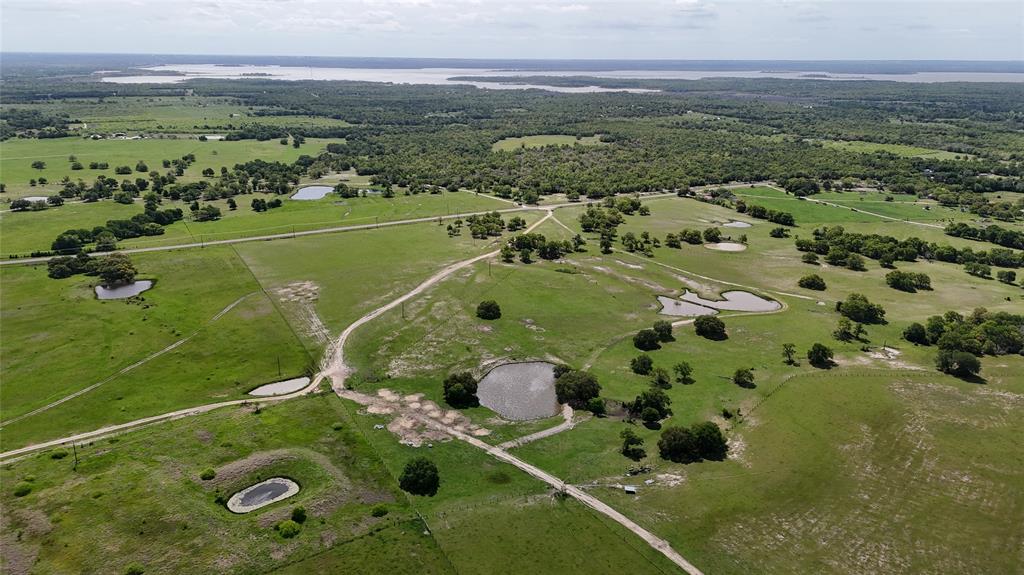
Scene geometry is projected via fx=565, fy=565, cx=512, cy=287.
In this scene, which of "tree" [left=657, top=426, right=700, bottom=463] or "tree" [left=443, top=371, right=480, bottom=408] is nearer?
"tree" [left=657, top=426, right=700, bottom=463]

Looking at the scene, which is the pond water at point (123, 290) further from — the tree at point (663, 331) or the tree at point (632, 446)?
A: the tree at point (663, 331)

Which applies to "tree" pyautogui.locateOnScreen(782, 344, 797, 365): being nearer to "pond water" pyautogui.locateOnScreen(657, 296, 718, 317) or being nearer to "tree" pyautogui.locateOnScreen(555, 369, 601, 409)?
"pond water" pyautogui.locateOnScreen(657, 296, 718, 317)

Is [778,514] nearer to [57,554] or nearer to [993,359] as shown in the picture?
[993,359]

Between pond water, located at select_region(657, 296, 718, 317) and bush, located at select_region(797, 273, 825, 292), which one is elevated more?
bush, located at select_region(797, 273, 825, 292)

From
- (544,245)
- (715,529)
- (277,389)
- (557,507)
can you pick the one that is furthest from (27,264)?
(715,529)

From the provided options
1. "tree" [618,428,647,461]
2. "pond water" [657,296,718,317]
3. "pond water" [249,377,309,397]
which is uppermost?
"pond water" [657,296,718,317]

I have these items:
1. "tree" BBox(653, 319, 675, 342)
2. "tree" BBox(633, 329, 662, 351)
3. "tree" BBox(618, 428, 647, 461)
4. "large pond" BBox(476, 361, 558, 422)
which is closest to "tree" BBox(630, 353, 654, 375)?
"tree" BBox(633, 329, 662, 351)

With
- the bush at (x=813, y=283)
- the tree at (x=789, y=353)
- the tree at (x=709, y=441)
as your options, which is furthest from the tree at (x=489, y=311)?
the bush at (x=813, y=283)
